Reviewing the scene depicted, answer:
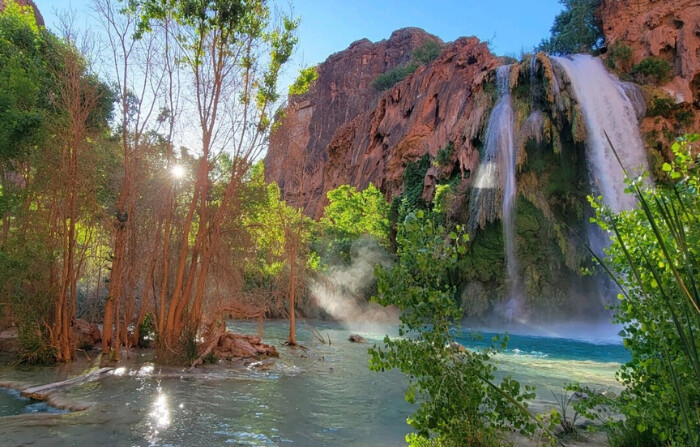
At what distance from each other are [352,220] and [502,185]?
13423mm

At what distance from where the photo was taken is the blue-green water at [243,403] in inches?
232

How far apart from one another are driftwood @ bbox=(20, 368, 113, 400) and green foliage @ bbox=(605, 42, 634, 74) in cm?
2956

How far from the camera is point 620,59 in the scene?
27.1 meters

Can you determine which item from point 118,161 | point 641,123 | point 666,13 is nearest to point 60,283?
point 118,161

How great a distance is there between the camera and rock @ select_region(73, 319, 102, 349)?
12844 millimetres

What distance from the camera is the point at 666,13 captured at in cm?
2644

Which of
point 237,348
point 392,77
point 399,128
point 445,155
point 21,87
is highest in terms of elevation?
point 392,77

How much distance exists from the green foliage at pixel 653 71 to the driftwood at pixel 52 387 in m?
29.2

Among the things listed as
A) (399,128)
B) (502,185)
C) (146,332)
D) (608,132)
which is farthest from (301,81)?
(399,128)

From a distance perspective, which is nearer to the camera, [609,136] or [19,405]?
[19,405]

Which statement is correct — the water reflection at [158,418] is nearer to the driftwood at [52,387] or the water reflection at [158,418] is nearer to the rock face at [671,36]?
the driftwood at [52,387]

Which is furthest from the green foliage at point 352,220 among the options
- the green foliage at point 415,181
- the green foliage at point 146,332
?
the green foliage at point 146,332

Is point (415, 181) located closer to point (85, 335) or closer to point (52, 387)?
point (85, 335)

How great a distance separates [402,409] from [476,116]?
24.0 m
